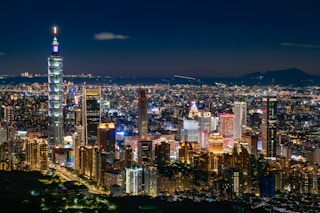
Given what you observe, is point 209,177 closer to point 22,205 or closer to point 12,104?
point 22,205

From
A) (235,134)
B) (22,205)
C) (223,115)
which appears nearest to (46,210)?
(22,205)

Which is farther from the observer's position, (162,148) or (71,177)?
(162,148)

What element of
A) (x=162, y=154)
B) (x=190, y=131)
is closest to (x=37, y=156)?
(x=162, y=154)

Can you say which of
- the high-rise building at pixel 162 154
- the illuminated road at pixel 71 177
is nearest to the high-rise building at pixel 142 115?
the high-rise building at pixel 162 154

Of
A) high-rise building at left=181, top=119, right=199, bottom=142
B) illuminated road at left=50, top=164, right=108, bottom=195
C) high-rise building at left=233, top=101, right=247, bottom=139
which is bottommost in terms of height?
illuminated road at left=50, top=164, right=108, bottom=195

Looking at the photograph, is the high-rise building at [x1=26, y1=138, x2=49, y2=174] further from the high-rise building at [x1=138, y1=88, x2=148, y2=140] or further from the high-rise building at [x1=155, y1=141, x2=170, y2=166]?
the high-rise building at [x1=138, y1=88, x2=148, y2=140]

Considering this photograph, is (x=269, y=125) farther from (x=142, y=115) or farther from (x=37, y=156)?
(x=37, y=156)

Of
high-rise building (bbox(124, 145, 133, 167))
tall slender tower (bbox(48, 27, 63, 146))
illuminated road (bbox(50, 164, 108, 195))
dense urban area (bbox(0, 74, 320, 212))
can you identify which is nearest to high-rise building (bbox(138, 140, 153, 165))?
dense urban area (bbox(0, 74, 320, 212))
